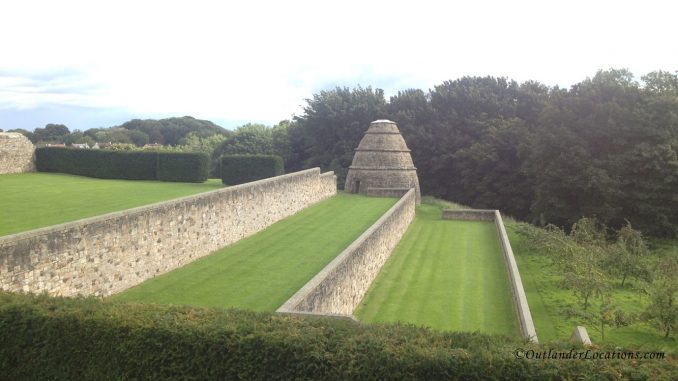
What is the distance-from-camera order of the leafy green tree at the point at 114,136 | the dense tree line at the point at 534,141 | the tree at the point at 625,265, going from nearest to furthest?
the tree at the point at 625,265 → the dense tree line at the point at 534,141 → the leafy green tree at the point at 114,136

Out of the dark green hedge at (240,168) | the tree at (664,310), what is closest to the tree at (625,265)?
the tree at (664,310)

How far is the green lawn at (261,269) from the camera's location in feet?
36.5

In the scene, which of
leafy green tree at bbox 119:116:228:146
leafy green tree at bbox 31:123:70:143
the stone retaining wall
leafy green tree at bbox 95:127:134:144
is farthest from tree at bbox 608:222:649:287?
leafy green tree at bbox 119:116:228:146

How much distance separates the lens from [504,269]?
17156 millimetres

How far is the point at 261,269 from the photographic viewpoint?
539 inches

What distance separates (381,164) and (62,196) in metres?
19.2

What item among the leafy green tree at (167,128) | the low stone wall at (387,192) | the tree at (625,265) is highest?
the leafy green tree at (167,128)

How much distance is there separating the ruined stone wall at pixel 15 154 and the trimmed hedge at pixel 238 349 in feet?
74.3

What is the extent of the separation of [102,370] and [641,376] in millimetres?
5980

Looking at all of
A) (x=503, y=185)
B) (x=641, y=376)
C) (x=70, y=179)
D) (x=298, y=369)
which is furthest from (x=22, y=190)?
(x=503, y=185)

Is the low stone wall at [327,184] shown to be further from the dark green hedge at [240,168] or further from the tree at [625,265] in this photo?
the tree at [625,265]

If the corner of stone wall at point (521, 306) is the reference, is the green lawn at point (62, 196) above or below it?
above

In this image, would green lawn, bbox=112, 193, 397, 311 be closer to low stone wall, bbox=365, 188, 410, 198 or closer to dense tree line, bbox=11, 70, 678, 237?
low stone wall, bbox=365, 188, 410, 198

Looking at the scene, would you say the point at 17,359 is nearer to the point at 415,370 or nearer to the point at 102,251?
the point at 102,251
